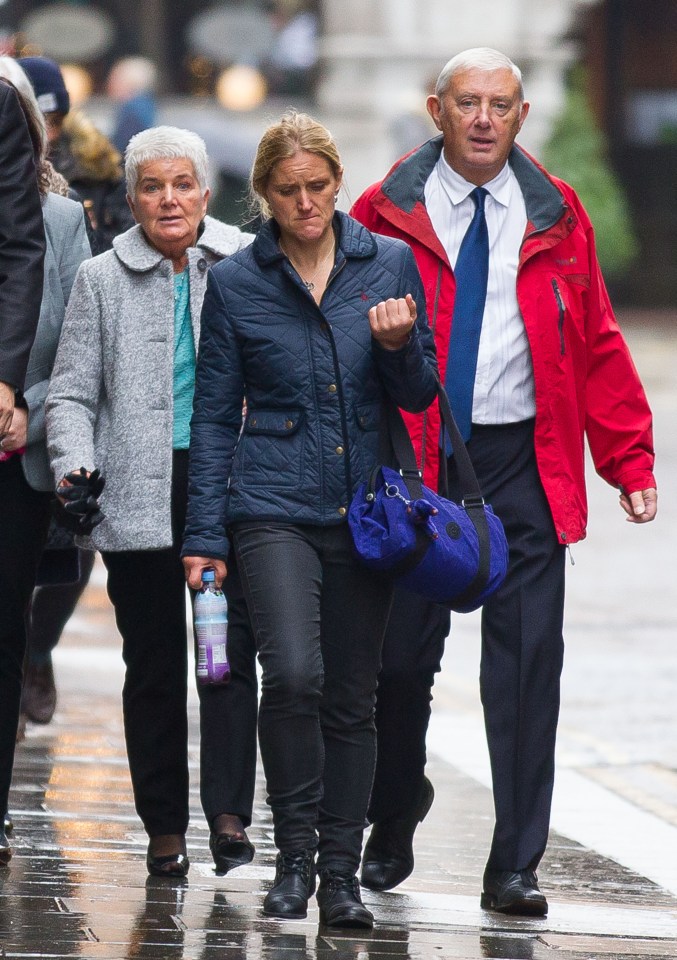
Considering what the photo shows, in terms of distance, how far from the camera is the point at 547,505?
5.30 metres

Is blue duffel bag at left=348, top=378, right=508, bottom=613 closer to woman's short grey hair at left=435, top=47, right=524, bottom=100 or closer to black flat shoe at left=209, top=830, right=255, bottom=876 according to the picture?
black flat shoe at left=209, top=830, right=255, bottom=876

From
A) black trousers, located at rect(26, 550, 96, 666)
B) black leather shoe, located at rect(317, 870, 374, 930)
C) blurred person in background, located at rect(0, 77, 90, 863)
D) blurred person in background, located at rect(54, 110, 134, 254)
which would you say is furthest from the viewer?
blurred person in background, located at rect(54, 110, 134, 254)

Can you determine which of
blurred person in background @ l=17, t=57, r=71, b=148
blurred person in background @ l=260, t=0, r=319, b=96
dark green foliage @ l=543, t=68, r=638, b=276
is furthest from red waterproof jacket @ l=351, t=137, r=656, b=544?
blurred person in background @ l=260, t=0, r=319, b=96

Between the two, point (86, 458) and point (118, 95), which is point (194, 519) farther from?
point (118, 95)

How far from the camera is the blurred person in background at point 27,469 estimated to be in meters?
5.11

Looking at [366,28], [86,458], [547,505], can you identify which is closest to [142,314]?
[86,458]

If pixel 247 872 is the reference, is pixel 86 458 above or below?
above

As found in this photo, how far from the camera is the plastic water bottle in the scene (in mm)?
4871

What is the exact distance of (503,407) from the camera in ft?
17.3

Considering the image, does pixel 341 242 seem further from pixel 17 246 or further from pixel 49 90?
pixel 49 90

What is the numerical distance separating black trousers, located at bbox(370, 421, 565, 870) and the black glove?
85 cm

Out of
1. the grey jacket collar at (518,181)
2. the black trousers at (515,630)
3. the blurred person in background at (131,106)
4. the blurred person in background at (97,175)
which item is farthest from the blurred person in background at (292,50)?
the black trousers at (515,630)

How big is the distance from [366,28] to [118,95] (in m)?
8.96

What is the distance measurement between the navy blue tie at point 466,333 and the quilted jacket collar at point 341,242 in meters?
0.38
